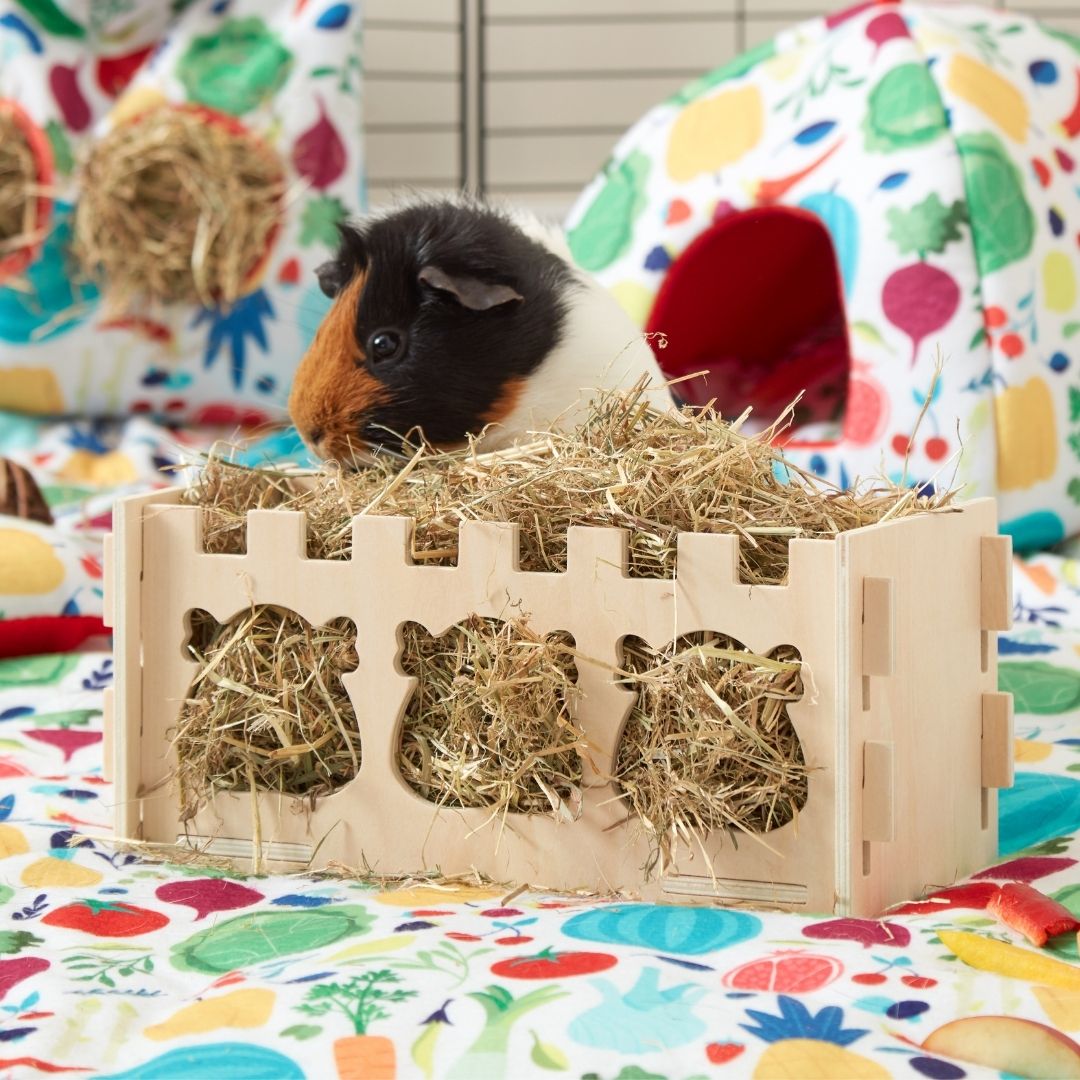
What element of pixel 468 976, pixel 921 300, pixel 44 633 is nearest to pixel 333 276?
pixel 44 633

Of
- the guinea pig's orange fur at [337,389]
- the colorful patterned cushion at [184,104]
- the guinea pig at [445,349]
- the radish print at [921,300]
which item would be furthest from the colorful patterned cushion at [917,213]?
the guinea pig's orange fur at [337,389]

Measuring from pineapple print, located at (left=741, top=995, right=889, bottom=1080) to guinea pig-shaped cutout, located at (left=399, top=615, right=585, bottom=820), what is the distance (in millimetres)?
258

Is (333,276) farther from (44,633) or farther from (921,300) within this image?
(921,300)

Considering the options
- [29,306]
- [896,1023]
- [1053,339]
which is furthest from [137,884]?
[29,306]

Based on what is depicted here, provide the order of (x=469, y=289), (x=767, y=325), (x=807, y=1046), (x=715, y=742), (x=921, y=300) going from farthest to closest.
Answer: (x=767, y=325) → (x=921, y=300) → (x=469, y=289) → (x=715, y=742) → (x=807, y=1046)

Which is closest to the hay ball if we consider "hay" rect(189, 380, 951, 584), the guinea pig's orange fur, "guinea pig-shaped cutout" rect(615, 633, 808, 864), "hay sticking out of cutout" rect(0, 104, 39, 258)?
"hay sticking out of cutout" rect(0, 104, 39, 258)

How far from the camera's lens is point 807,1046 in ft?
2.51

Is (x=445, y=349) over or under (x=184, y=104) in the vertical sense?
under

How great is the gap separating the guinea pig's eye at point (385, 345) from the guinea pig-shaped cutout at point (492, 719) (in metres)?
0.29

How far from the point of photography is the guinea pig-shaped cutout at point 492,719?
1.02 meters

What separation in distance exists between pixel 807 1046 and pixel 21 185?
2.44 m

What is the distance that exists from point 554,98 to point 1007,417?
66.7 inches

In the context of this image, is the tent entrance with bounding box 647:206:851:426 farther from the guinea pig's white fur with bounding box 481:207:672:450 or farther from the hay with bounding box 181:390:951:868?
the hay with bounding box 181:390:951:868

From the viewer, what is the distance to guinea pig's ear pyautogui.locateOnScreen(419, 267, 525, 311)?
123cm
